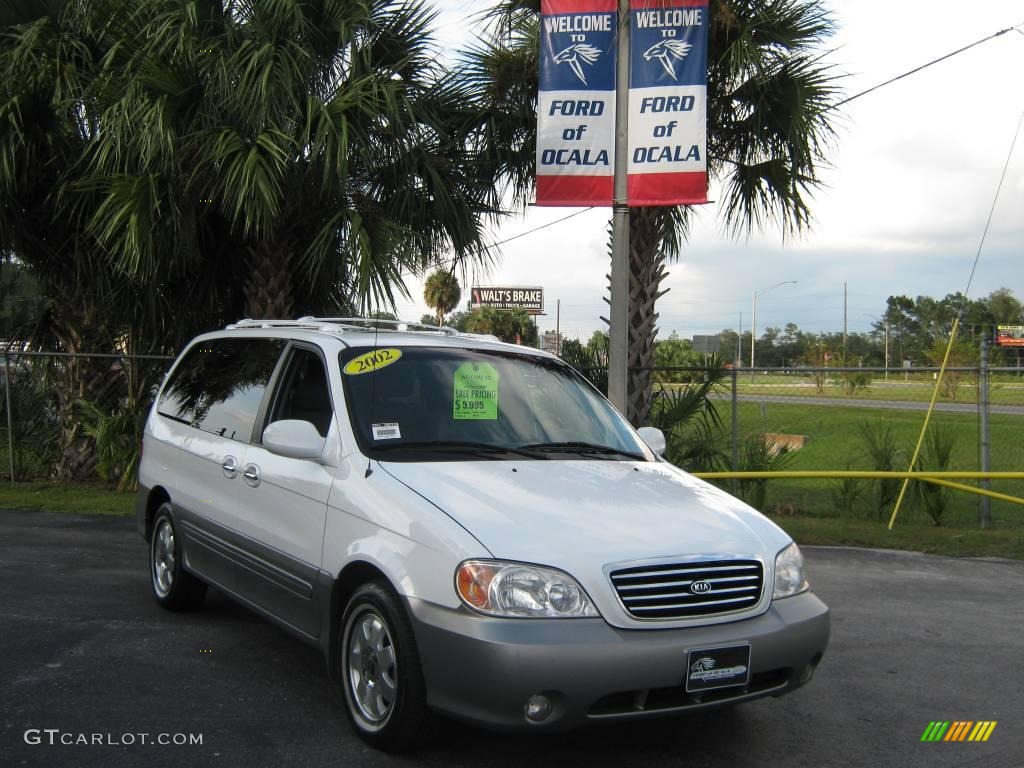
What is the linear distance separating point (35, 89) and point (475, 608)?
9140 mm

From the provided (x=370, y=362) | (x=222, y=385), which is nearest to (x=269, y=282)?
(x=222, y=385)

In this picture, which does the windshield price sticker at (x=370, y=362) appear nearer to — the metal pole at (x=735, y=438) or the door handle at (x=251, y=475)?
the door handle at (x=251, y=475)

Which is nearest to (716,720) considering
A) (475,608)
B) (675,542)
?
(675,542)

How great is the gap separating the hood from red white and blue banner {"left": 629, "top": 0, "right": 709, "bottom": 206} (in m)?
4.97

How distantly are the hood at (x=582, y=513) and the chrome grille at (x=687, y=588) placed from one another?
6cm

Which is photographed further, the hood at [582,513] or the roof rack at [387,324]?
the roof rack at [387,324]

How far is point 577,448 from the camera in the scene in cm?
481

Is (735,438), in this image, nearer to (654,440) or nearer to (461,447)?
(654,440)

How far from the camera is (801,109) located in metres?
10.1

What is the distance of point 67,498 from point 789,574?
8945 mm

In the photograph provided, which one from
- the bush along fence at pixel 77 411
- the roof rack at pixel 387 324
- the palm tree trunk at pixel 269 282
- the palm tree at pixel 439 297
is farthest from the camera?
the palm tree at pixel 439 297

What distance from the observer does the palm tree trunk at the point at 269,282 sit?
10.4 metres

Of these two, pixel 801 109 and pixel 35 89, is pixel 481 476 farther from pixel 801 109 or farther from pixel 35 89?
pixel 35 89

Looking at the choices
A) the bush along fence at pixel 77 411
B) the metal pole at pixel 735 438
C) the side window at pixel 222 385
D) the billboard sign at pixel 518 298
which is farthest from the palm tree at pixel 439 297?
the side window at pixel 222 385
